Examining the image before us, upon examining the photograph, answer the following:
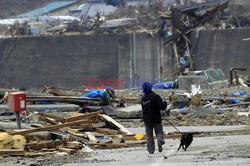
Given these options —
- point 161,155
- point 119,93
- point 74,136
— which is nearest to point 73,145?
point 74,136

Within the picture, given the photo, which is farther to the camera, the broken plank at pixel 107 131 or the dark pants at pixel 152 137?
the broken plank at pixel 107 131

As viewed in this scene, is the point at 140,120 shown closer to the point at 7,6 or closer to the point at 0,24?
the point at 0,24

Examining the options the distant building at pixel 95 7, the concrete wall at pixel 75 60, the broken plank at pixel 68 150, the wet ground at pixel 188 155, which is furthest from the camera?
the distant building at pixel 95 7

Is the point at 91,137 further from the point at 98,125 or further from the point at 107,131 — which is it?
the point at 98,125

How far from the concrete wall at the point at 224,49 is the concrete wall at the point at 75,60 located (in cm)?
388

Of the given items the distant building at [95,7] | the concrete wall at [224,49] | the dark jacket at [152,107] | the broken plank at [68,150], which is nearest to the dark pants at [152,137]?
the dark jacket at [152,107]

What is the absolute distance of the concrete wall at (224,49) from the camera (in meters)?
50.3

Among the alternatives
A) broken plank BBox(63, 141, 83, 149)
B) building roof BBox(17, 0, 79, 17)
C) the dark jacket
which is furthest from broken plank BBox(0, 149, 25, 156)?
building roof BBox(17, 0, 79, 17)

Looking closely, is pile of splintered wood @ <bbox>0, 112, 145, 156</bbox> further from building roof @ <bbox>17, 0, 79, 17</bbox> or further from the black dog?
building roof @ <bbox>17, 0, 79, 17</bbox>

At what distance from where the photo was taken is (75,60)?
188ft

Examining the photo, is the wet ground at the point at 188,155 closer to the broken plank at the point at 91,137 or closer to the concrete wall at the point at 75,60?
the broken plank at the point at 91,137

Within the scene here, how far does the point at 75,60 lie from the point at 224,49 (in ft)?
38.6

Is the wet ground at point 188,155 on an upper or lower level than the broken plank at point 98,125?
lower

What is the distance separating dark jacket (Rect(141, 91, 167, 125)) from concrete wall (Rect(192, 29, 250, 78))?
34.0 meters
